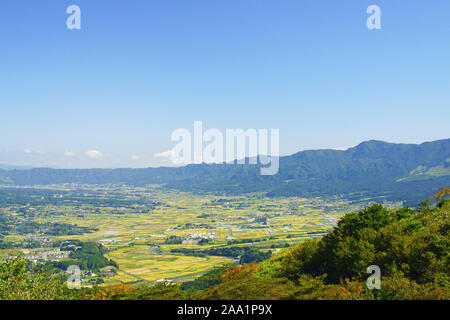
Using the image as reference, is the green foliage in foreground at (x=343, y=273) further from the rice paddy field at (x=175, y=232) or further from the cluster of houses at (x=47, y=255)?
the cluster of houses at (x=47, y=255)

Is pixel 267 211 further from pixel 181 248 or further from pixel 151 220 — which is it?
pixel 181 248

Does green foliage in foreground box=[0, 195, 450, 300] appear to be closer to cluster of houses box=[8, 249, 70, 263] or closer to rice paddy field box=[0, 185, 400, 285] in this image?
rice paddy field box=[0, 185, 400, 285]

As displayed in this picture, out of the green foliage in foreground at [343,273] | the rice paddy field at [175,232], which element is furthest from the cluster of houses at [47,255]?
the green foliage in foreground at [343,273]

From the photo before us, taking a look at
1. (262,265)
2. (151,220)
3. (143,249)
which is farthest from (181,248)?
(262,265)

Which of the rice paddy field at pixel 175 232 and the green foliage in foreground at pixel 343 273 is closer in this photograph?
the green foliage in foreground at pixel 343 273

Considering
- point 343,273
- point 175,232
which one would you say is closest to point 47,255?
point 175,232

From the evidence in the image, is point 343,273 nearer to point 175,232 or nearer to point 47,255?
point 47,255

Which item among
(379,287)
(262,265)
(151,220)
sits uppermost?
(379,287)

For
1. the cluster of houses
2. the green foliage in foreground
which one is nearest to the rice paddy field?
the cluster of houses
